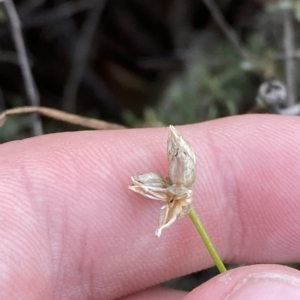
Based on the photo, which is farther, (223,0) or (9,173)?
(223,0)

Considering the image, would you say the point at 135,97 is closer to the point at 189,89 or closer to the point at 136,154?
the point at 189,89

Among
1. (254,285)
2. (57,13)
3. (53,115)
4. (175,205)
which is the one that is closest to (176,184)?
(175,205)

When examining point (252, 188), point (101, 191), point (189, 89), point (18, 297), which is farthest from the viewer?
point (189, 89)

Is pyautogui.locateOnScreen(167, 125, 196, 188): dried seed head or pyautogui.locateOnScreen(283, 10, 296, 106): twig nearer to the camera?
pyautogui.locateOnScreen(167, 125, 196, 188): dried seed head

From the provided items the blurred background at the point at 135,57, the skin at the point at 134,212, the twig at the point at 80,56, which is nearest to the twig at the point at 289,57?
the blurred background at the point at 135,57

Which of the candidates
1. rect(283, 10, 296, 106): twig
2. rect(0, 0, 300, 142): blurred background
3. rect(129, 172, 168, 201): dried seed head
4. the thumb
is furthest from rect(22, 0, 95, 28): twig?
the thumb

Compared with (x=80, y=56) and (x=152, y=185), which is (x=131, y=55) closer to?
(x=80, y=56)

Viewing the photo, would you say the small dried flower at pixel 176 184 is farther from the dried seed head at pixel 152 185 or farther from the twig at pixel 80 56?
the twig at pixel 80 56

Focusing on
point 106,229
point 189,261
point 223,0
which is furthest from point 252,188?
point 223,0

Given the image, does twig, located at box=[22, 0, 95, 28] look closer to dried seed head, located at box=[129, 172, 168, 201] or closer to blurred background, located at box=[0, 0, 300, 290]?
blurred background, located at box=[0, 0, 300, 290]
